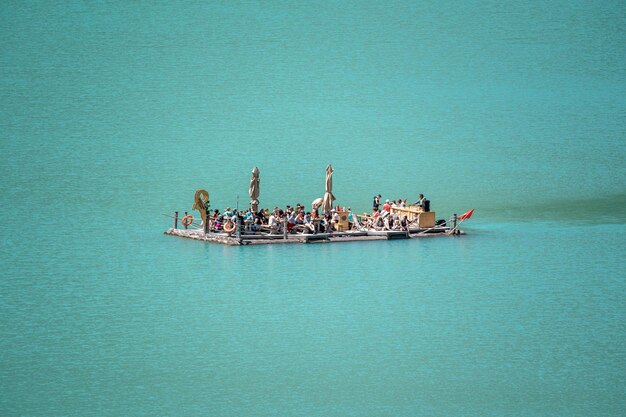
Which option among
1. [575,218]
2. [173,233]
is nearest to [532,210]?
[575,218]

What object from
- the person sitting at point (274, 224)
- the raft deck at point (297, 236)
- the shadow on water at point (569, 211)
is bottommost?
the raft deck at point (297, 236)

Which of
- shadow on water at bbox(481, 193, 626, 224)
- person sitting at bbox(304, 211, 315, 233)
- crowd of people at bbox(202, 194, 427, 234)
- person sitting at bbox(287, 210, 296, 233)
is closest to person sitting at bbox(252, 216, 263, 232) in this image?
crowd of people at bbox(202, 194, 427, 234)

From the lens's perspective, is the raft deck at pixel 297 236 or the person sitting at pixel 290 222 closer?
the raft deck at pixel 297 236

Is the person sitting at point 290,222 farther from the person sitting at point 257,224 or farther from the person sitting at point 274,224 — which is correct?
the person sitting at point 257,224

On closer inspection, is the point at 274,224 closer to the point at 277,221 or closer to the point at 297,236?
the point at 277,221

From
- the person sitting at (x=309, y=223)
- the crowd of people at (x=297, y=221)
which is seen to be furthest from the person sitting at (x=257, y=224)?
the person sitting at (x=309, y=223)

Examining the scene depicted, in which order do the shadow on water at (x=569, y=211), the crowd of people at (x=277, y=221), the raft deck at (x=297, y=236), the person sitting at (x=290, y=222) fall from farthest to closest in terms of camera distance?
the shadow on water at (x=569, y=211) < the person sitting at (x=290, y=222) < the crowd of people at (x=277, y=221) < the raft deck at (x=297, y=236)

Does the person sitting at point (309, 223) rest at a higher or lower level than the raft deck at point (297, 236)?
higher

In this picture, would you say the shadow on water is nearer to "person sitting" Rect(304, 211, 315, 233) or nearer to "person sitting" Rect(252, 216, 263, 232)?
"person sitting" Rect(304, 211, 315, 233)
